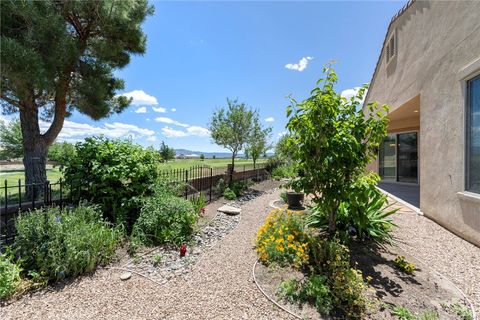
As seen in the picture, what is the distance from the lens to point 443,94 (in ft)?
16.4

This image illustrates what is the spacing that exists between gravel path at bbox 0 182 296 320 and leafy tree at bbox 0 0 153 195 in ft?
14.2

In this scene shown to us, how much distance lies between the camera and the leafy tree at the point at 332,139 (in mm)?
2979

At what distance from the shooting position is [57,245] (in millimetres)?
2967

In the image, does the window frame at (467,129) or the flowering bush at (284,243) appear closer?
the flowering bush at (284,243)

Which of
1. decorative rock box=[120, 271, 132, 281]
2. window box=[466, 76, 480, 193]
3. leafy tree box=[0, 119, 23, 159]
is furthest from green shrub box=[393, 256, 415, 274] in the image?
leafy tree box=[0, 119, 23, 159]

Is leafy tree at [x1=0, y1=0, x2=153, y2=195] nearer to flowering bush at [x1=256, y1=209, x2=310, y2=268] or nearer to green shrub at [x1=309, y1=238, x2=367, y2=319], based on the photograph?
flowering bush at [x1=256, y1=209, x2=310, y2=268]

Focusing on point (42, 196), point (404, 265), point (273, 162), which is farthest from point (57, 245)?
point (273, 162)

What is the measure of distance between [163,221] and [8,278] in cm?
212

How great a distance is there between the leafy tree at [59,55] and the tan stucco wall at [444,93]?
7.81m

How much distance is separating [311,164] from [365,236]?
6.19 feet

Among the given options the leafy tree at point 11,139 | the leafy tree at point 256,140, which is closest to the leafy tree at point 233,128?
the leafy tree at point 256,140

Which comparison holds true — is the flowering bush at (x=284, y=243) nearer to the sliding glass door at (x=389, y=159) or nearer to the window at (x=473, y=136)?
the window at (x=473, y=136)

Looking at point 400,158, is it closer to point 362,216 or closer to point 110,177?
point 362,216

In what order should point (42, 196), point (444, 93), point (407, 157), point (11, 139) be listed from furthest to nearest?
point (11, 139) < point (407, 157) < point (444, 93) < point (42, 196)
